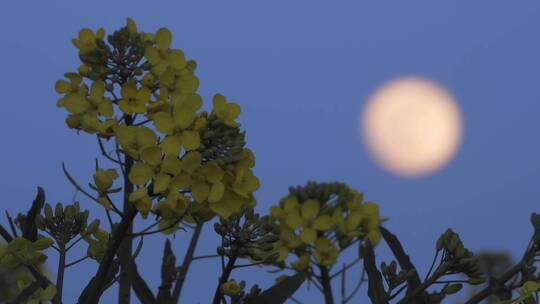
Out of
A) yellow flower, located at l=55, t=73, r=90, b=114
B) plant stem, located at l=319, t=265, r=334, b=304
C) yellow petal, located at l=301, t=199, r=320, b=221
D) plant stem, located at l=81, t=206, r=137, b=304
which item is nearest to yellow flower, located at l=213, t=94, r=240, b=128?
plant stem, located at l=81, t=206, r=137, b=304

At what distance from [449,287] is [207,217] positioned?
829mm

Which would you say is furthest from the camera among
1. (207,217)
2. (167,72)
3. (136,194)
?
(167,72)

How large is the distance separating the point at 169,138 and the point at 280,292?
655 mm

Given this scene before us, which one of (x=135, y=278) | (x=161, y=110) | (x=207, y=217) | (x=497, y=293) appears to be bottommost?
(x=497, y=293)

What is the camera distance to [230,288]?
6.17 feet

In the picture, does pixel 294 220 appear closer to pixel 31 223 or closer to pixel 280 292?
pixel 280 292

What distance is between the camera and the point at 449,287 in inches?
83.9

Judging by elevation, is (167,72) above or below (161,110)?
above

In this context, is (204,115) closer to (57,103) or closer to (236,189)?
(236,189)

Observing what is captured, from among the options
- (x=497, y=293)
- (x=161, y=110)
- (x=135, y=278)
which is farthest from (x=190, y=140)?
(x=497, y=293)

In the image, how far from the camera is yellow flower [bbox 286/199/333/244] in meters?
3.37

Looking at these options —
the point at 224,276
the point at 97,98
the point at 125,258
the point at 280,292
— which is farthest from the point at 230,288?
the point at 97,98

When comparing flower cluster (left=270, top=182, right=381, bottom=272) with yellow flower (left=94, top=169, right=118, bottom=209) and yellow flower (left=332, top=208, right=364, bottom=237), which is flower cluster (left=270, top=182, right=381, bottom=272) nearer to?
yellow flower (left=332, top=208, right=364, bottom=237)

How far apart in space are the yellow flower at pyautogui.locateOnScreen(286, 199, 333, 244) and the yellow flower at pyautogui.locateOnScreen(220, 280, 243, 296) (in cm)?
149
